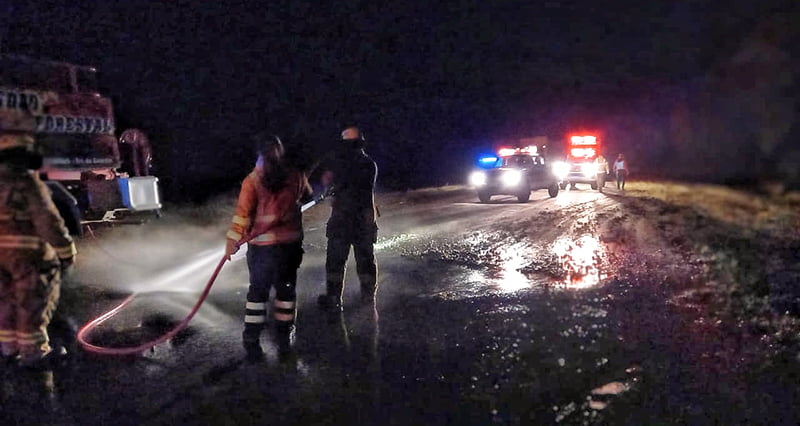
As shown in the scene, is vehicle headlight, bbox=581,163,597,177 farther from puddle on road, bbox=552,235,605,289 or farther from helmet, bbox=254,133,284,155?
helmet, bbox=254,133,284,155

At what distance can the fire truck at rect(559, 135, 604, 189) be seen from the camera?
2727 centimetres

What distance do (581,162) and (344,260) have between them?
2343cm

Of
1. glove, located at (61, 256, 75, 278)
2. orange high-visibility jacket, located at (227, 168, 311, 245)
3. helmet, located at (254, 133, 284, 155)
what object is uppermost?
helmet, located at (254, 133, 284, 155)

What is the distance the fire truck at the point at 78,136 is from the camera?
24.5 feet

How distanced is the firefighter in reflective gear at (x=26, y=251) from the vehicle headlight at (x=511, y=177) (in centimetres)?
1520

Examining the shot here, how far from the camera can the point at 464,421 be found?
12.3 ft

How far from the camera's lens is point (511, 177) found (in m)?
19.0

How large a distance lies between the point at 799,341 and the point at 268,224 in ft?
13.5

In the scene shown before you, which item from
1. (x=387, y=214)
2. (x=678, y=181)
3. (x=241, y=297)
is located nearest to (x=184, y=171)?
(x=387, y=214)

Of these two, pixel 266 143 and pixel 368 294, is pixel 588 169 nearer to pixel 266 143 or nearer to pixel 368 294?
pixel 368 294

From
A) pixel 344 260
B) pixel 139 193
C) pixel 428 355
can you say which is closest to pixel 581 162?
pixel 139 193

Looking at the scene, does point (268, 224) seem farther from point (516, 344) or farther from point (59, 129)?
point (59, 129)

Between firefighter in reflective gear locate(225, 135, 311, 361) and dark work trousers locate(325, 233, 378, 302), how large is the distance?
1.24 metres

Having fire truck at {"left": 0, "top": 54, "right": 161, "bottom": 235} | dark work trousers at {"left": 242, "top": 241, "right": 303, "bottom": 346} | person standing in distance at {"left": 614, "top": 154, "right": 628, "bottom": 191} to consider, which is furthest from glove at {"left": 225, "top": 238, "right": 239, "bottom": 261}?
person standing in distance at {"left": 614, "top": 154, "right": 628, "bottom": 191}
